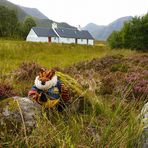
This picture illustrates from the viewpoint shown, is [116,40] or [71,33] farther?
[71,33]

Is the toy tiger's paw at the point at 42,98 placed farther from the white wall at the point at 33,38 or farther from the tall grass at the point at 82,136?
the white wall at the point at 33,38

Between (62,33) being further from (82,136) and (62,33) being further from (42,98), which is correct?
(82,136)

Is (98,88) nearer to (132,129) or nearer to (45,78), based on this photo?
(45,78)

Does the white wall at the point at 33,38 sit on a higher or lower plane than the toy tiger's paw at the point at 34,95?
lower

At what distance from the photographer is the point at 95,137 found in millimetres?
4770

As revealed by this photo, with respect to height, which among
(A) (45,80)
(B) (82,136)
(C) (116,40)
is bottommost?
(C) (116,40)

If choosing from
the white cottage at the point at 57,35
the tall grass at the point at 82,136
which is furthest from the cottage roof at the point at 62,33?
the tall grass at the point at 82,136

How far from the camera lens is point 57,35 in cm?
9262

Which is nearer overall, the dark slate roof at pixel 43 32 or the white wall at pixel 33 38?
the dark slate roof at pixel 43 32

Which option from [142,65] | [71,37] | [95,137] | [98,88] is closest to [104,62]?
[142,65]

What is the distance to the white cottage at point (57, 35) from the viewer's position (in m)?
88.8

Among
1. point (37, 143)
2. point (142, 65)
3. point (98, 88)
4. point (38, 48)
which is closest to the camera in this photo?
point (37, 143)

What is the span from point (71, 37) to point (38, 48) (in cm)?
6122

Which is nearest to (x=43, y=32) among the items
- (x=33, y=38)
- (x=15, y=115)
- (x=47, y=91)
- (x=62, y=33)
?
(x=33, y=38)
